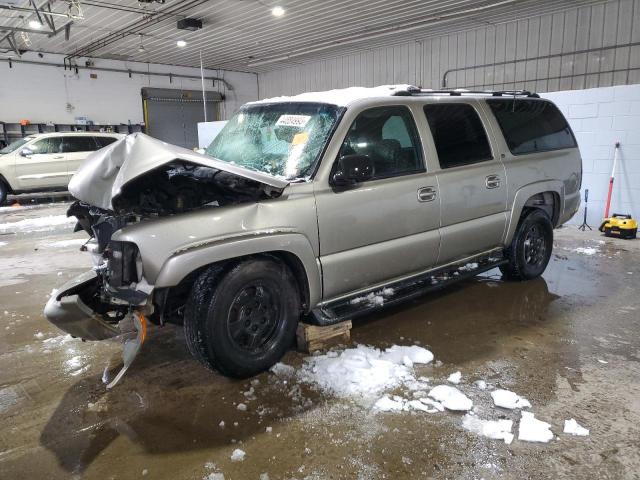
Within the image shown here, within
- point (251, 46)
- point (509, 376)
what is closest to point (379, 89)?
point (509, 376)

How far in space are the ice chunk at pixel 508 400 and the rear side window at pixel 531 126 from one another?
2.53m

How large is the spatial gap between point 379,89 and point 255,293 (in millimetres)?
1989

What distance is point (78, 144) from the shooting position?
13.3 meters

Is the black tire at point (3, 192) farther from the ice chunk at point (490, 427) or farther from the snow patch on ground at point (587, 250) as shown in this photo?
the ice chunk at point (490, 427)

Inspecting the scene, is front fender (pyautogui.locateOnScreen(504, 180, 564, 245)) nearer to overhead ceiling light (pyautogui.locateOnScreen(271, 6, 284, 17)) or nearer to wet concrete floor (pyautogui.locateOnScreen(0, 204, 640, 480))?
wet concrete floor (pyautogui.locateOnScreen(0, 204, 640, 480))

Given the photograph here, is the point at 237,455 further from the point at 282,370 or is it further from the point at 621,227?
the point at 621,227

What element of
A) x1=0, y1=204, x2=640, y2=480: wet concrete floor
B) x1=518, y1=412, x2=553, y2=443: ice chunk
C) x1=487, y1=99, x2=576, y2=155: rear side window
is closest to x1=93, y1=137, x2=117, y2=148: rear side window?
x1=0, y1=204, x2=640, y2=480: wet concrete floor

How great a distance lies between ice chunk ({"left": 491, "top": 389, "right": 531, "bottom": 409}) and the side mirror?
161cm

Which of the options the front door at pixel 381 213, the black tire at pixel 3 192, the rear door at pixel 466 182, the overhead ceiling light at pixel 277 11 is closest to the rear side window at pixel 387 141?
the front door at pixel 381 213

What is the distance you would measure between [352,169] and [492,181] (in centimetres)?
179

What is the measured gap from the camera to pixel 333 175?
10.8ft

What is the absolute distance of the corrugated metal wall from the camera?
10.8 meters

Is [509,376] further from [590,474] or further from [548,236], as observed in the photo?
[548,236]

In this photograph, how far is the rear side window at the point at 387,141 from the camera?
3.49 metres
